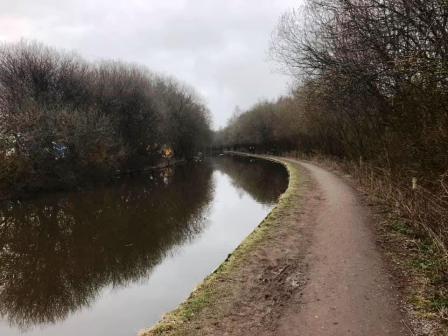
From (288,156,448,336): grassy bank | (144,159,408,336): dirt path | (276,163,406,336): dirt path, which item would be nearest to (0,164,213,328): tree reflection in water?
(144,159,408,336): dirt path

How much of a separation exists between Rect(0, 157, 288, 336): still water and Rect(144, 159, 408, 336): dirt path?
1.97 meters

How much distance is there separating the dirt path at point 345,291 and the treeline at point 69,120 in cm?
2116

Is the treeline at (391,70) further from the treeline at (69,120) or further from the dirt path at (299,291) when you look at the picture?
the treeline at (69,120)

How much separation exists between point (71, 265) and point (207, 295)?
6.59 meters

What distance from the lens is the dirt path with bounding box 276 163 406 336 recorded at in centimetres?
575

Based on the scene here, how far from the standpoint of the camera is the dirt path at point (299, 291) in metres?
5.90

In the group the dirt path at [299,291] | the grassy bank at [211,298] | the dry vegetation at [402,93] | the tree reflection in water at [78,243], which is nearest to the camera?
the dirt path at [299,291]

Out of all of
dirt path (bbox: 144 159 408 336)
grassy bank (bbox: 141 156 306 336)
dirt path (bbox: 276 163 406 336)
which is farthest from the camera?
grassy bank (bbox: 141 156 306 336)

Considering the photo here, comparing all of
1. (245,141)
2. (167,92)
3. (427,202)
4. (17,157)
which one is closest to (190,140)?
(167,92)

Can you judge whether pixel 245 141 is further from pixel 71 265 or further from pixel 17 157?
pixel 71 265

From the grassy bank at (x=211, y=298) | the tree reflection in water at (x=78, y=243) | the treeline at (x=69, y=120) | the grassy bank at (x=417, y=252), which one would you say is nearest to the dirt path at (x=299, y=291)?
the grassy bank at (x=211, y=298)

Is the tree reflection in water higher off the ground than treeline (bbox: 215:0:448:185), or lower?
lower

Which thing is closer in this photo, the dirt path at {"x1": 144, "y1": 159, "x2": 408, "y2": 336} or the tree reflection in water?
the dirt path at {"x1": 144, "y1": 159, "x2": 408, "y2": 336}

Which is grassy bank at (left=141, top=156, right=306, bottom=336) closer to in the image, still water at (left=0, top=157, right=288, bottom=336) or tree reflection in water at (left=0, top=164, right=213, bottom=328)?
still water at (left=0, top=157, right=288, bottom=336)
